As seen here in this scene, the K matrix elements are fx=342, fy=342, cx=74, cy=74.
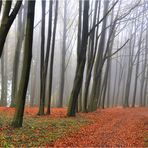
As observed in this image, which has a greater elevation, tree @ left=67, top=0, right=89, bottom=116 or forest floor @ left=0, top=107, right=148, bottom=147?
tree @ left=67, top=0, right=89, bottom=116

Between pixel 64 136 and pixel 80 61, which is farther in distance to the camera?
pixel 80 61

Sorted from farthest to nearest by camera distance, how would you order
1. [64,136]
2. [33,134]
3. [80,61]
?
1. [80,61]
2. [64,136]
3. [33,134]

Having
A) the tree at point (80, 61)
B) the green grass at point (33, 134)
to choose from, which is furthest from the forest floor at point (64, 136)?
the tree at point (80, 61)

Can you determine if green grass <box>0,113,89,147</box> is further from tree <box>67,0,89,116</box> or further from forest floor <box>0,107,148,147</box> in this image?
tree <box>67,0,89,116</box>

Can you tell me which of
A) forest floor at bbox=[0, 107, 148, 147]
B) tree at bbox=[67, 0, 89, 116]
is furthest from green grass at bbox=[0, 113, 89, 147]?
tree at bbox=[67, 0, 89, 116]

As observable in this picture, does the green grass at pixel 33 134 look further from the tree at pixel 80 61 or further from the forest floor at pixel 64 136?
the tree at pixel 80 61

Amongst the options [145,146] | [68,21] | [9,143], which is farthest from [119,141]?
[68,21]

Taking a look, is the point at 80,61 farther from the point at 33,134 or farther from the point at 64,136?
the point at 33,134

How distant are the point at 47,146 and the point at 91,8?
57.0 feet

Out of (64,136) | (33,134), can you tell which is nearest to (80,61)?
(64,136)

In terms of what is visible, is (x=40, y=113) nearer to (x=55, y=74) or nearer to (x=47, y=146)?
(x=47, y=146)

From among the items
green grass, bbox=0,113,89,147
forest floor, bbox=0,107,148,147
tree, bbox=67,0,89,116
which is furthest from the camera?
tree, bbox=67,0,89,116

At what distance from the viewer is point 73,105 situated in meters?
18.3

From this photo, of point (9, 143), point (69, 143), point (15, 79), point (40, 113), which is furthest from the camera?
point (15, 79)
